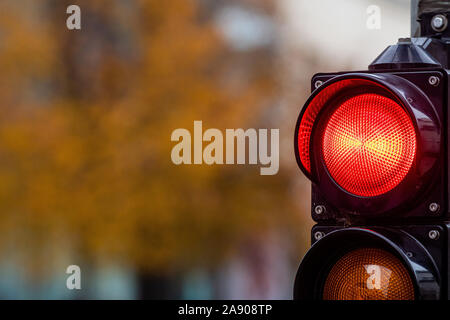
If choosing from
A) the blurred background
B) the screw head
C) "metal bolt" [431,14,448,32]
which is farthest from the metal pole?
the blurred background

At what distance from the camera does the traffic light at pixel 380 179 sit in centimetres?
119

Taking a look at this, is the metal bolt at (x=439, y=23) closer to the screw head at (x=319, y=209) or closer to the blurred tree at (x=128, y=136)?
the screw head at (x=319, y=209)

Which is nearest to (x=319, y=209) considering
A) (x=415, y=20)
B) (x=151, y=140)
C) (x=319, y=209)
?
(x=319, y=209)

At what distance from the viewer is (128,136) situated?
8.48m

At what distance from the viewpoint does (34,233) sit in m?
8.62

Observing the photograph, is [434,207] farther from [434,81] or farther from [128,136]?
[128,136]

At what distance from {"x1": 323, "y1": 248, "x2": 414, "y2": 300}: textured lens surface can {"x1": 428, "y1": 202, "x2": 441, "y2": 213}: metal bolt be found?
0.24 feet

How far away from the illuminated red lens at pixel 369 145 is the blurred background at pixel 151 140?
694 cm

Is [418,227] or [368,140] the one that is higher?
[368,140]

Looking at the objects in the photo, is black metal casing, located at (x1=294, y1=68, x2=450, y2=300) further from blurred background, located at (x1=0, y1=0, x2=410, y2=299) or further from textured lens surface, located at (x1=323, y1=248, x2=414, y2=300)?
blurred background, located at (x1=0, y1=0, x2=410, y2=299)

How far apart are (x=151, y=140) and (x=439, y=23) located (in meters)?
7.18

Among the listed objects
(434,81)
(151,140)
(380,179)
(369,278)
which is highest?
(434,81)
